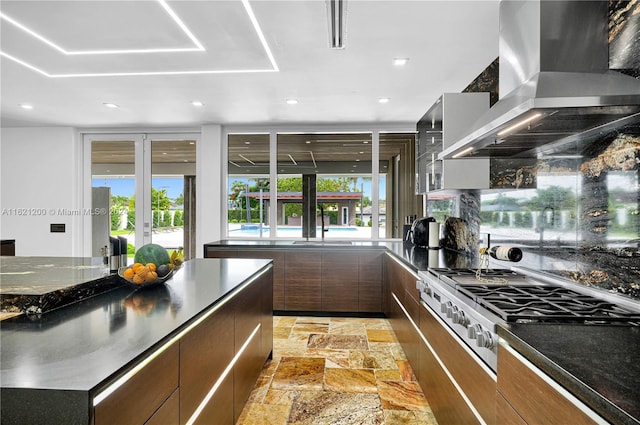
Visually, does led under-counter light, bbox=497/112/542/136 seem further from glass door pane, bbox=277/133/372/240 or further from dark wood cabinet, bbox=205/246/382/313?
glass door pane, bbox=277/133/372/240

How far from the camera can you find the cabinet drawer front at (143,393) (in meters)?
0.84

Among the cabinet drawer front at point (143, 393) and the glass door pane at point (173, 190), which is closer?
the cabinet drawer front at point (143, 393)

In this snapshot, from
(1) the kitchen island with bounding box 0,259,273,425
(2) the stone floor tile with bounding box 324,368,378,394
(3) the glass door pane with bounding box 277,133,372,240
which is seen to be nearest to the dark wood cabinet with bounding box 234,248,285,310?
(3) the glass door pane with bounding box 277,133,372,240

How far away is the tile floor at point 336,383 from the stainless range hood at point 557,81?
176cm

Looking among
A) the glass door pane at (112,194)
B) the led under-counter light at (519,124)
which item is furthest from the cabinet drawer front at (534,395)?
the glass door pane at (112,194)

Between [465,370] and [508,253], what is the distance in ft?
2.40

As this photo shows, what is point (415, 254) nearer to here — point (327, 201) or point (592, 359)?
point (327, 201)

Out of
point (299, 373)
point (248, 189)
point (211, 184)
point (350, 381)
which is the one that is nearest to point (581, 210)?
point (350, 381)

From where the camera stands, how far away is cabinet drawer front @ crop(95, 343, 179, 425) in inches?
33.2

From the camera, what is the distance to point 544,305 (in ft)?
4.78

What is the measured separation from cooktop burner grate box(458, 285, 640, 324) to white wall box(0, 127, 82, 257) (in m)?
5.62

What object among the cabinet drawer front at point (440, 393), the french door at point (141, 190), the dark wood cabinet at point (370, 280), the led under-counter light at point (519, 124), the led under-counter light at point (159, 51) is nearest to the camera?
the led under-counter light at point (519, 124)

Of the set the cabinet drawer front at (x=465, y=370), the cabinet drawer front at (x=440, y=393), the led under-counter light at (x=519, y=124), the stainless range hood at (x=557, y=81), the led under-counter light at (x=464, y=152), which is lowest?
the cabinet drawer front at (x=440, y=393)

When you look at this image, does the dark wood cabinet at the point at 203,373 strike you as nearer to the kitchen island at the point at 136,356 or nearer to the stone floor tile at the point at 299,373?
the kitchen island at the point at 136,356
